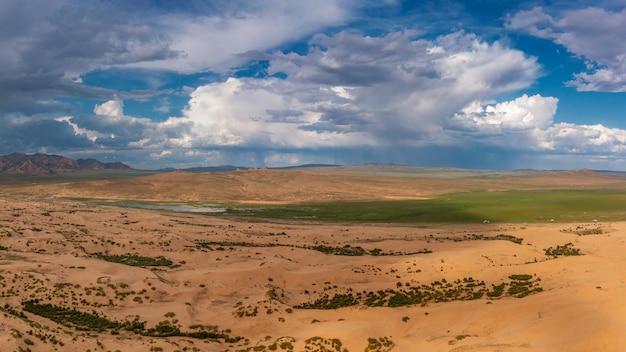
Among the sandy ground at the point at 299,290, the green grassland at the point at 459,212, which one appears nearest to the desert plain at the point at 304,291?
the sandy ground at the point at 299,290

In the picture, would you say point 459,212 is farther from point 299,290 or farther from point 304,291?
point 304,291

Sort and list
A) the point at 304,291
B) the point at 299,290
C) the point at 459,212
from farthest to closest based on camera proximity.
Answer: the point at 459,212
the point at 299,290
the point at 304,291

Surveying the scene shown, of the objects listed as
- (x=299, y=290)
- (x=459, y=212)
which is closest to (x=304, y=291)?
(x=299, y=290)

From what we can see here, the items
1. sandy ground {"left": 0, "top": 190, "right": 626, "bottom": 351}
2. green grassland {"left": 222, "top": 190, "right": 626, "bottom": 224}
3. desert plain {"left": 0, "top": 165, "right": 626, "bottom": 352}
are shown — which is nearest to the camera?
sandy ground {"left": 0, "top": 190, "right": 626, "bottom": 351}

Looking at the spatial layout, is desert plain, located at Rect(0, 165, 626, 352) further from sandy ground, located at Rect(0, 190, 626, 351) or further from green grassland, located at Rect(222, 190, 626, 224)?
green grassland, located at Rect(222, 190, 626, 224)

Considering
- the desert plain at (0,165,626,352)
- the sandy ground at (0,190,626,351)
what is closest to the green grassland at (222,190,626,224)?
the desert plain at (0,165,626,352)

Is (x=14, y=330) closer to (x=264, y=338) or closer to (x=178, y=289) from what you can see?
(x=264, y=338)

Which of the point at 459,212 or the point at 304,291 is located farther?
the point at 459,212

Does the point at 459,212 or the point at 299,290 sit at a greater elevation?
the point at 459,212

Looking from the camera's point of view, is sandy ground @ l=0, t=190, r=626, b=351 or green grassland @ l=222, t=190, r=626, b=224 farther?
green grassland @ l=222, t=190, r=626, b=224
